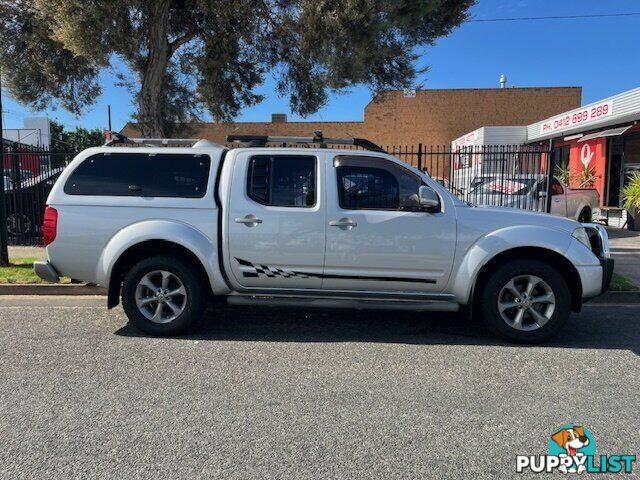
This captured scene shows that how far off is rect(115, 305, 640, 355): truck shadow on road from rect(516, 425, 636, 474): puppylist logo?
1.91 m

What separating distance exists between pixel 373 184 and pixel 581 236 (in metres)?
2.11

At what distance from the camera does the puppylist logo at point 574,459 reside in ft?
9.56

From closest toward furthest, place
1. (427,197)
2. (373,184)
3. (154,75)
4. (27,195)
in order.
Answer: (427,197)
(373,184)
(154,75)
(27,195)

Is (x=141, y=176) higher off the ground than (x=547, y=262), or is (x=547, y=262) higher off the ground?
(x=141, y=176)

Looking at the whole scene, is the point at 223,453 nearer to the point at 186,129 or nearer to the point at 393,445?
the point at 393,445

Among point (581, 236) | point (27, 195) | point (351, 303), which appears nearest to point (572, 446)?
point (351, 303)

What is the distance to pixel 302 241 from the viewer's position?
16.6 feet

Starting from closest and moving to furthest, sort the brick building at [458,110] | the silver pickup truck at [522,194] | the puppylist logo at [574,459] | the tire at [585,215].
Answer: the puppylist logo at [574,459] < the silver pickup truck at [522,194] < the tire at [585,215] < the brick building at [458,110]

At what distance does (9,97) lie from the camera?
36.9 feet

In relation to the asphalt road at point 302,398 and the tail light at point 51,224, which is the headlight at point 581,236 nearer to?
the asphalt road at point 302,398

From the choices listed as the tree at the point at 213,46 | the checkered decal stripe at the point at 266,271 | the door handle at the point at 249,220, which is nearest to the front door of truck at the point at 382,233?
the checkered decal stripe at the point at 266,271

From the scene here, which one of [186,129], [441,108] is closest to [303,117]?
[186,129]

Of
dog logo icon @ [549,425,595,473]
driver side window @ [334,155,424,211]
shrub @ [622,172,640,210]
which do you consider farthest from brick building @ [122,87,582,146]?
dog logo icon @ [549,425,595,473]

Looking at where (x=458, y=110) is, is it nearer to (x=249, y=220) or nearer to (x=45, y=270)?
(x=249, y=220)
